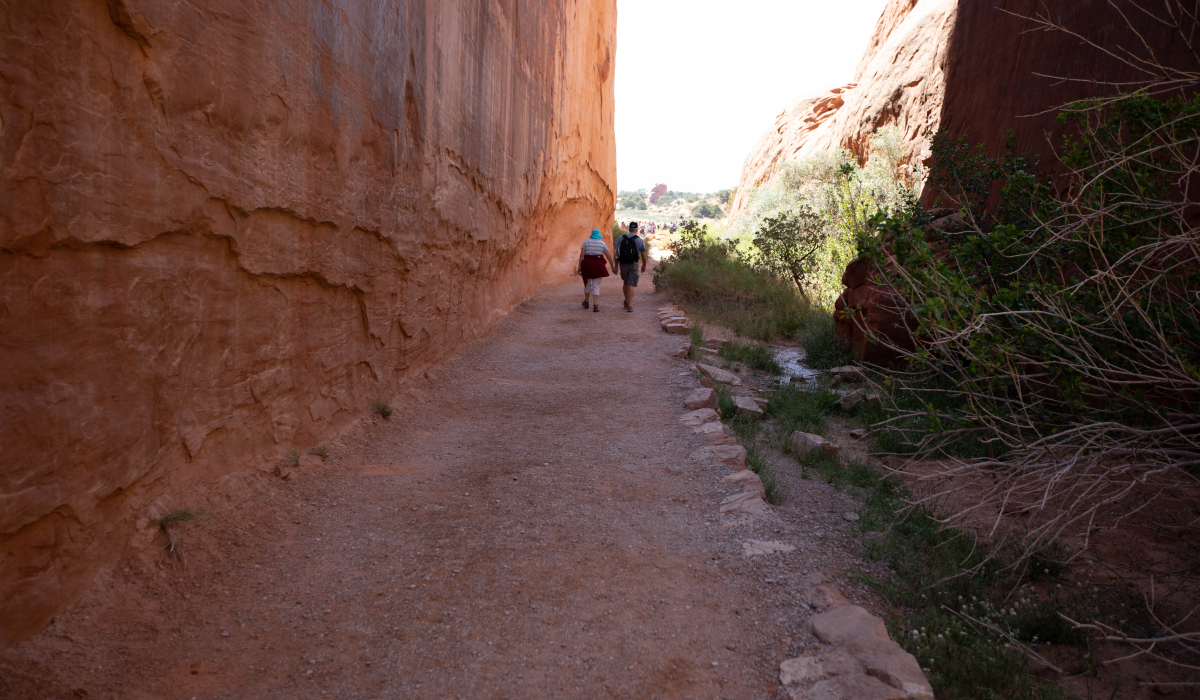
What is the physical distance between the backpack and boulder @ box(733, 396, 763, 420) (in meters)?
5.85

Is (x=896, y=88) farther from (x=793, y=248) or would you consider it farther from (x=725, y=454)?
(x=725, y=454)

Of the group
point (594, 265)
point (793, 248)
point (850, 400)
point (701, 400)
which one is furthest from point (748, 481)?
point (793, 248)

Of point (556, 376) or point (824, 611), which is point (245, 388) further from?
point (556, 376)

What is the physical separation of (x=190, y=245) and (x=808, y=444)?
14.4 ft

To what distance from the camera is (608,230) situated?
79.0ft

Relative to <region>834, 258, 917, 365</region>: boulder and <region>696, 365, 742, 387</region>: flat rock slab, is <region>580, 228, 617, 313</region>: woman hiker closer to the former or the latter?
<region>834, 258, 917, 365</region>: boulder

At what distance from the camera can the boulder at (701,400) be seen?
19.8 feet

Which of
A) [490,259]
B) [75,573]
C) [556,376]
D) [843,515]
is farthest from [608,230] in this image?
[75,573]

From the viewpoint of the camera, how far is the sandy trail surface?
248 centimetres

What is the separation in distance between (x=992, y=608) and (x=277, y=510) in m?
3.75

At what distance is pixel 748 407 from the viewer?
245 inches

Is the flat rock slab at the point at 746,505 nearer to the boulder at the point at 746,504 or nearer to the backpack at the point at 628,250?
the boulder at the point at 746,504

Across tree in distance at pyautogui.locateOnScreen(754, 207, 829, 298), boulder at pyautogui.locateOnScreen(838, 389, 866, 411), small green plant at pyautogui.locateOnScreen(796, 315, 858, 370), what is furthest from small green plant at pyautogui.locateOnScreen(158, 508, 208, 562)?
tree in distance at pyautogui.locateOnScreen(754, 207, 829, 298)

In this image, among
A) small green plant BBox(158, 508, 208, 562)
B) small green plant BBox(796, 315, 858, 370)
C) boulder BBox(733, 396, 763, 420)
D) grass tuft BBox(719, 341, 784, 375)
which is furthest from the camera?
small green plant BBox(796, 315, 858, 370)
